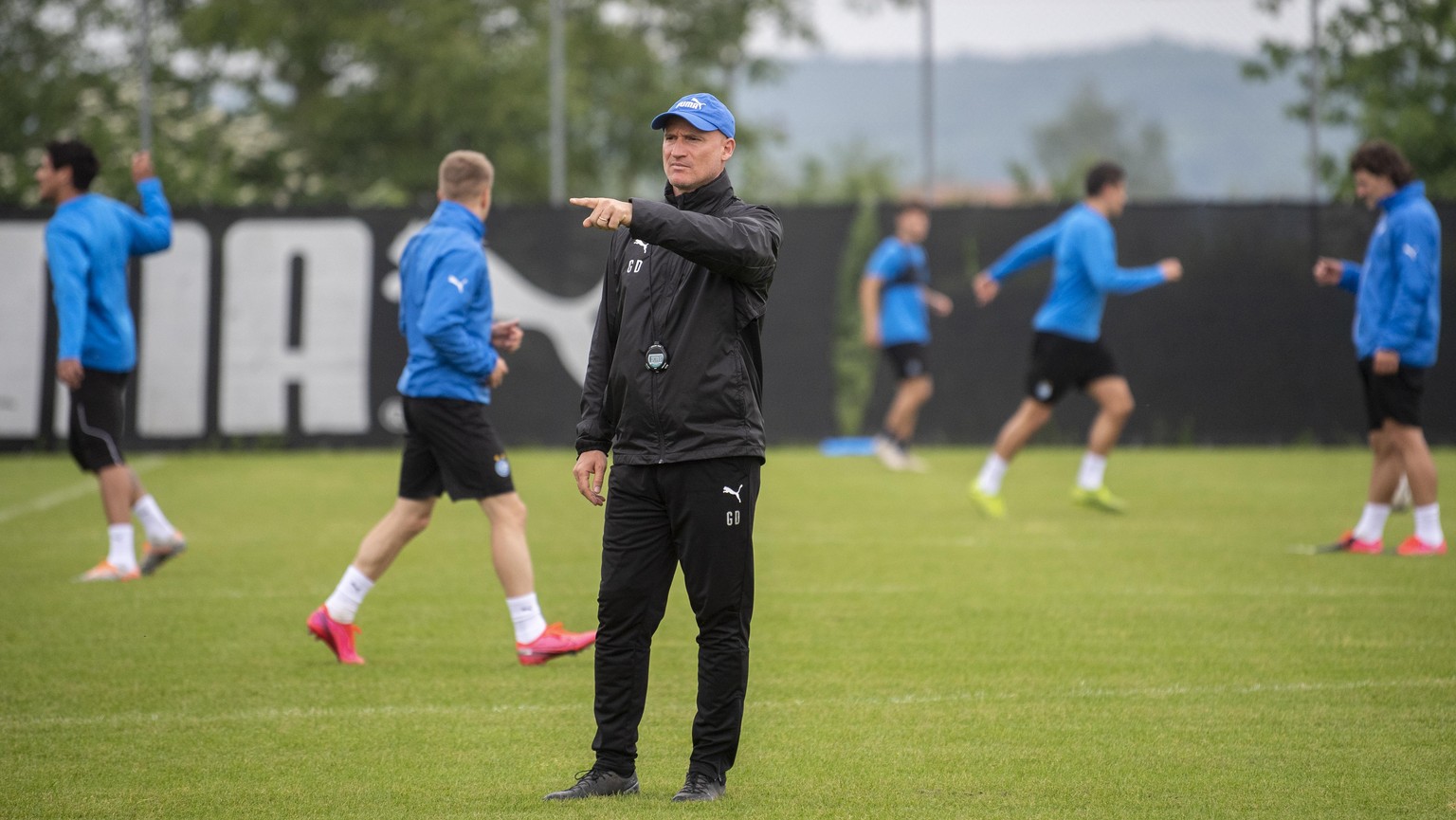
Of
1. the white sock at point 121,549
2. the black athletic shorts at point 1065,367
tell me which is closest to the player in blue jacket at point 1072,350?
the black athletic shorts at point 1065,367

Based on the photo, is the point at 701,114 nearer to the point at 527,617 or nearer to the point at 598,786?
the point at 598,786

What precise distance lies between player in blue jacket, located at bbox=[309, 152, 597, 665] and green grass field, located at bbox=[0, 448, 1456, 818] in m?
0.21

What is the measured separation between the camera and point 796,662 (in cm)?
664

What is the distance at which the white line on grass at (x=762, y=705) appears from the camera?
224 inches

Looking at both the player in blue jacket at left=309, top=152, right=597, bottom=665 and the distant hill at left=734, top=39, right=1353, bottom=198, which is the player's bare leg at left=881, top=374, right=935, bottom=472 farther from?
the player in blue jacket at left=309, top=152, right=597, bottom=665

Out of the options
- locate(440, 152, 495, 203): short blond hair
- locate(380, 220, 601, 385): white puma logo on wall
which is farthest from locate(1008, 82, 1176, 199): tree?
locate(440, 152, 495, 203): short blond hair

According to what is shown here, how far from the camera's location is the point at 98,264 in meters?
8.78

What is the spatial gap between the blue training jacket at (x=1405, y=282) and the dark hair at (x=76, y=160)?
7.11 meters

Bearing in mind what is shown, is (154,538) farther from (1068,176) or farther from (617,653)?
(1068,176)

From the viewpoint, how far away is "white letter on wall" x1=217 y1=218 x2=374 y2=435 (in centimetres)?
1667

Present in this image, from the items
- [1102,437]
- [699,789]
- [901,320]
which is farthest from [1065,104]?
[699,789]

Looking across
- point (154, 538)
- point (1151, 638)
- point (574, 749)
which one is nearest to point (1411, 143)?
point (1151, 638)

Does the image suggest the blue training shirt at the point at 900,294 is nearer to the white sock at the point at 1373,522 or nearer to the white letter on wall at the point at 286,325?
the white letter on wall at the point at 286,325

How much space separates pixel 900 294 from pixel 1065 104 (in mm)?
24318
